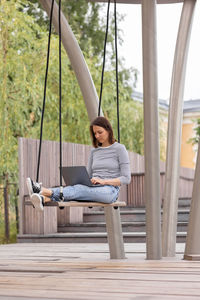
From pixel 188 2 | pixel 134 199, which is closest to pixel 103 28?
pixel 134 199

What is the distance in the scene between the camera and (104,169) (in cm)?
557

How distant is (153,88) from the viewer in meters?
5.55

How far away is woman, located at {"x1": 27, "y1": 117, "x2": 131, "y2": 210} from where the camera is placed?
204 inches

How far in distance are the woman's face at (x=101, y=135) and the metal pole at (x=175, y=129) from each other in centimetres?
105

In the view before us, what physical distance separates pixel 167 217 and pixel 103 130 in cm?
134

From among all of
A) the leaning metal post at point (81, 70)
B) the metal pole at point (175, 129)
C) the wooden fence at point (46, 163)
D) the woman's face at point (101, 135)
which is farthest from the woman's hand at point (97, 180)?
the wooden fence at point (46, 163)

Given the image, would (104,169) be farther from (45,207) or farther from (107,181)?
(45,207)

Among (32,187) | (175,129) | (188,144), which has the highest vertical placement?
(188,144)

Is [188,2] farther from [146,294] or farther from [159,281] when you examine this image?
[146,294]

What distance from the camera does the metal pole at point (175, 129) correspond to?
248 inches

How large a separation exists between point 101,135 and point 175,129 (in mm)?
1240

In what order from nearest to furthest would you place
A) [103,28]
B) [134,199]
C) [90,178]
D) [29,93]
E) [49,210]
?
[90,178] < [49,210] < [29,93] < [134,199] < [103,28]

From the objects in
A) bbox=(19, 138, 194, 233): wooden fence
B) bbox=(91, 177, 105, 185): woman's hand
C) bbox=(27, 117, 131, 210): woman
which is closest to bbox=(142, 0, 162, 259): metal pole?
bbox=(27, 117, 131, 210): woman

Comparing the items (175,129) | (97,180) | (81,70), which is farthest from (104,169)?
(175,129)
